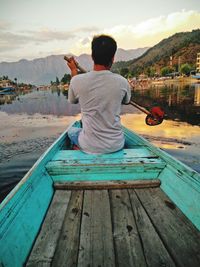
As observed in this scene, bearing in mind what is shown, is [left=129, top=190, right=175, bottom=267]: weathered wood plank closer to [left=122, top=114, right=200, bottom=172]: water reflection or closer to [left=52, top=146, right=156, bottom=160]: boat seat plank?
[left=52, top=146, right=156, bottom=160]: boat seat plank

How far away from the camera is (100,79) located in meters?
3.01

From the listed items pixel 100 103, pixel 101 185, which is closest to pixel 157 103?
pixel 100 103

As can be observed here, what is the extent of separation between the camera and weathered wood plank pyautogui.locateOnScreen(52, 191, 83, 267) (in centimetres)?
192

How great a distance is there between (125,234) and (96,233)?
0.30 meters

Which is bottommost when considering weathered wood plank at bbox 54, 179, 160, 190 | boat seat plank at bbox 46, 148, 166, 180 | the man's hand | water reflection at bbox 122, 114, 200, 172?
water reflection at bbox 122, 114, 200, 172

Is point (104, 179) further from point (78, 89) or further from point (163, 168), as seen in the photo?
point (78, 89)

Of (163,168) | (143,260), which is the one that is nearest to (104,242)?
(143,260)

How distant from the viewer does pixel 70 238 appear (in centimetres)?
218

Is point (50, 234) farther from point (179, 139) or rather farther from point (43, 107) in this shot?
point (43, 107)

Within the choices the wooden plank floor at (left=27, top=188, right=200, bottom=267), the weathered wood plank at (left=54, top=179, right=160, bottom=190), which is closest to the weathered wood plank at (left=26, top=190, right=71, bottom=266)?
the wooden plank floor at (left=27, top=188, right=200, bottom=267)

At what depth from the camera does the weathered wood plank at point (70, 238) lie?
1.92m

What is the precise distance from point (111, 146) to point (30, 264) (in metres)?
1.96

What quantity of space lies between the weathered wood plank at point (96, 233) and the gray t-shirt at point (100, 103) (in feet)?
2.61

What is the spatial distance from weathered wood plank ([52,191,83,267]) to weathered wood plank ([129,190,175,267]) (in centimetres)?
65
